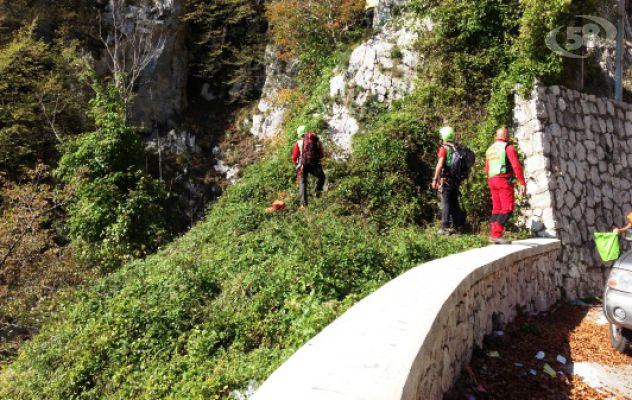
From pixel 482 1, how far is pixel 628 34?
7.77m

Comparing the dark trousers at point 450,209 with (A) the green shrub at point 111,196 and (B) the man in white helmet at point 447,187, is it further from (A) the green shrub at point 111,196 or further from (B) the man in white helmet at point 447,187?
(A) the green shrub at point 111,196

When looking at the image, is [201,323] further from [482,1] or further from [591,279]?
[482,1]

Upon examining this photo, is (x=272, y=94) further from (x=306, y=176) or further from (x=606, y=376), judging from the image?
(x=606, y=376)

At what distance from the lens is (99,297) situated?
6859mm

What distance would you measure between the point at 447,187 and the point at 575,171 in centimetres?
333

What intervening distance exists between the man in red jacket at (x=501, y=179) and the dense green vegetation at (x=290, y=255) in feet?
1.42

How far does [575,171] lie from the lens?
30.6 ft

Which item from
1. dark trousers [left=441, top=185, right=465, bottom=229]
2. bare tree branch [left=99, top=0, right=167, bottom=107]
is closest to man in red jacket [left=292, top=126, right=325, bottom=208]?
dark trousers [left=441, top=185, right=465, bottom=229]

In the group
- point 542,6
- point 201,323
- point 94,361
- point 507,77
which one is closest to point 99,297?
point 94,361

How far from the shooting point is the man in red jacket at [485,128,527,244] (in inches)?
282

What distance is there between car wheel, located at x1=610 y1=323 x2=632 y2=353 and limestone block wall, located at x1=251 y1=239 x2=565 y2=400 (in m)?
1.05

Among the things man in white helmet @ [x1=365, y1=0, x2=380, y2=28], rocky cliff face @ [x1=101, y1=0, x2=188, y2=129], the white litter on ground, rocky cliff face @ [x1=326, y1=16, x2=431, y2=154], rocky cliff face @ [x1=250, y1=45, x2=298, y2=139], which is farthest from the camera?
rocky cliff face @ [x1=101, y1=0, x2=188, y2=129]

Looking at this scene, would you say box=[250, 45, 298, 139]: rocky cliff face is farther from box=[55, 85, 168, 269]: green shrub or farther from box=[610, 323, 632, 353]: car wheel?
box=[610, 323, 632, 353]: car wheel

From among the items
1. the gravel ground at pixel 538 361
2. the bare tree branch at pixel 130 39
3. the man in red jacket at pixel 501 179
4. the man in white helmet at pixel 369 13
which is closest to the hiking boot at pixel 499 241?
the man in red jacket at pixel 501 179
